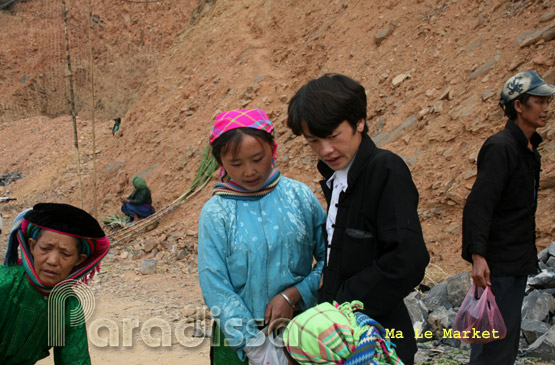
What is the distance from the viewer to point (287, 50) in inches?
414

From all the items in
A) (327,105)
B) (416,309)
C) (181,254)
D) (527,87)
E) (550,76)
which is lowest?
(416,309)

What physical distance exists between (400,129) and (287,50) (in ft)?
13.7

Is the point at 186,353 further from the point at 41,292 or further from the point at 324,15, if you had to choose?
the point at 324,15

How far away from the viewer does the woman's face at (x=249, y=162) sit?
1964mm

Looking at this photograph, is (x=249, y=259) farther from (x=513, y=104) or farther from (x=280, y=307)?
(x=513, y=104)

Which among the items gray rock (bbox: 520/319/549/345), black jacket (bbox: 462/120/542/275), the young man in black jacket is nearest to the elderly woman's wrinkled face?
the young man in black jacket

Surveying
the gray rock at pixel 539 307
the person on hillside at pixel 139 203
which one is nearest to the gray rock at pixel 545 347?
the gray rock at pixel 539 307

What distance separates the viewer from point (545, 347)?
132 inches

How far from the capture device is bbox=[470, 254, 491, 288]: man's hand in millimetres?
2582

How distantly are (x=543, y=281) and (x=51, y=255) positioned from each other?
12.1 feet

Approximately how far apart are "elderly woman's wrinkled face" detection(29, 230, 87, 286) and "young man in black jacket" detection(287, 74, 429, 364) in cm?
107

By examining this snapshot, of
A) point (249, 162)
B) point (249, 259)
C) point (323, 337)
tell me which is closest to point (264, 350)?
point (249, 259)

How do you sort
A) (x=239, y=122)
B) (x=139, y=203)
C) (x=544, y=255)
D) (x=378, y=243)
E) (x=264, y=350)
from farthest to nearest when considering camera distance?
(x=139, y=203) → (x=544, y=255) → (x=239, y=122) → (x=264, y=350) → (x=378, y=243)

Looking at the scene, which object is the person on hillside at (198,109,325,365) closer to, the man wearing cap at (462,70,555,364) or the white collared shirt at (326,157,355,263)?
the white collared shirt at (326,157,355,263)
